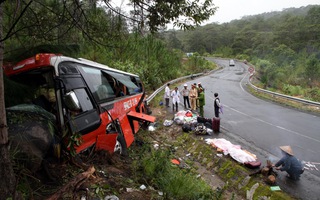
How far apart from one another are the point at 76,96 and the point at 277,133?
8555 mm

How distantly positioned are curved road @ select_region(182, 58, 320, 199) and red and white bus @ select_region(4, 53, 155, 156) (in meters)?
4.61

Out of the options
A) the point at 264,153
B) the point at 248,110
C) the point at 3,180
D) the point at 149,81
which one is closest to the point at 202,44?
the point at 149,81

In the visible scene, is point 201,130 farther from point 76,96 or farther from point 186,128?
point 76,96

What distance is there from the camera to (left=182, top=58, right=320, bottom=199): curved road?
248 inches

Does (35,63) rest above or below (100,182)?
above

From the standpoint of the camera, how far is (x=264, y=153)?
8070mm

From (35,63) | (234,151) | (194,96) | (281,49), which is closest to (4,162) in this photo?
(35,63)

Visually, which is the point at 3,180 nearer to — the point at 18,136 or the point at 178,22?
the point at 18,136

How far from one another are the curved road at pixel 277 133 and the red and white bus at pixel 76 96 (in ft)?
15.1

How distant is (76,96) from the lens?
4.67m

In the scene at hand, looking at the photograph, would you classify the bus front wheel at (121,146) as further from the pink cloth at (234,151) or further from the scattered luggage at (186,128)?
the scattered luggage at (186,128)

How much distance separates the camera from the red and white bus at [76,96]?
4230 mm

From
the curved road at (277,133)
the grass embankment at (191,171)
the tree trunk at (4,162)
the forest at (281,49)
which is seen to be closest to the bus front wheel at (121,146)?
the grass embankment at (191,171)

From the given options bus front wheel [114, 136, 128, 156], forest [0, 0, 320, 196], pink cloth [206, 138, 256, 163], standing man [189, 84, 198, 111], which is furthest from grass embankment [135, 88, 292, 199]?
standing man [189, 84, 198, 111]
